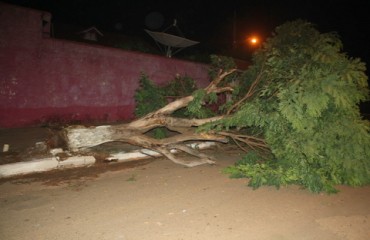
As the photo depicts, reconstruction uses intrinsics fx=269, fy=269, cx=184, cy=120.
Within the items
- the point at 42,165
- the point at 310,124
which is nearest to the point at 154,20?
the point at 42,165

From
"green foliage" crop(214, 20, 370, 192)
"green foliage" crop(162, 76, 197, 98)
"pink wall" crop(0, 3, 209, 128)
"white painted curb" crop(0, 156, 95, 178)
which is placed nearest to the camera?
"green foliage" crop(214, 20, 370, 192)

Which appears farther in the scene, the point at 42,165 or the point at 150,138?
the point at 150,138

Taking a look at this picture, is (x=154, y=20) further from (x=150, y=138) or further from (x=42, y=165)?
(x=42, y=165)

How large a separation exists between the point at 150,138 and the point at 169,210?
286cm

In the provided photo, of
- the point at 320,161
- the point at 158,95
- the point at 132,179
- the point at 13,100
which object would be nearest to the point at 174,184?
the point at 132,179

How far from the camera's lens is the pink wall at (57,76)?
8695 mm

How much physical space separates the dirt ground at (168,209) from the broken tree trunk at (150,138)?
0.83 meters

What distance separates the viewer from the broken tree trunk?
6.32m

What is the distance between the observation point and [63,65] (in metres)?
9.85

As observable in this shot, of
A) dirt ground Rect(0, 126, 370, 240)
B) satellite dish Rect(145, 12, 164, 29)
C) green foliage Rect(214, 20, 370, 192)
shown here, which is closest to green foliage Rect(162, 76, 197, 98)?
green foliage Rect(214, 20, 370, 192)

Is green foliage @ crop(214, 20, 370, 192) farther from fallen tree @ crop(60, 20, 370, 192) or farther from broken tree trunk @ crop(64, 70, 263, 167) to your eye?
broken tree trunk @ crop(64, 70, 263, 167)

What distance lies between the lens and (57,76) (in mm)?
9734

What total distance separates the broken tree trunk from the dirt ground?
83 centimetres

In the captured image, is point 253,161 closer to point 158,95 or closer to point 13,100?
point 158,95
